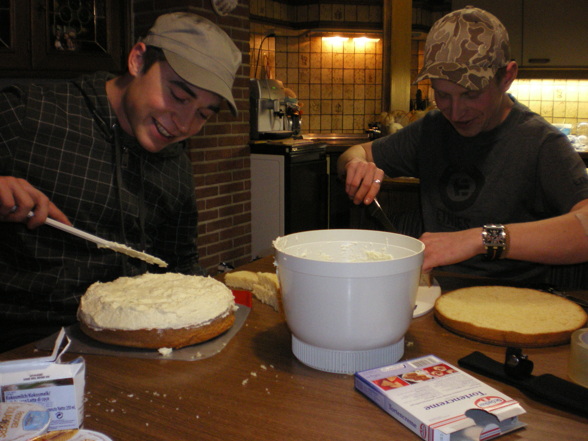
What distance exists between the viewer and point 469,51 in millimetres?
1503

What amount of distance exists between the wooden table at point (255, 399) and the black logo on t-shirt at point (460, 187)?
83cm

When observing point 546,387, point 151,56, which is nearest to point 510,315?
point 546,387

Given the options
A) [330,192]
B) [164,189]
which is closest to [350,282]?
[164,189]

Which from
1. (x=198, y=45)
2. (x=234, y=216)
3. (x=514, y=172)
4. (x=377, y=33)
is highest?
(x=377, y=33)

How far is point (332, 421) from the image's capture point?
0.70m

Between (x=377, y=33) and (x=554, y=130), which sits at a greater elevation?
(x=377, y=33)

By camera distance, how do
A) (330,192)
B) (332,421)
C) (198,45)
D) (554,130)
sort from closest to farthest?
1. (332,421)
2. (198,45)
3. (554,130)
4. (330,192)

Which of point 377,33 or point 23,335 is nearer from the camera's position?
point 23,335

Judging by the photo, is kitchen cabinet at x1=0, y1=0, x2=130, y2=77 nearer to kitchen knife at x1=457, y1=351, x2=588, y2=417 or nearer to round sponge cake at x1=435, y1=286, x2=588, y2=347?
round sponge cake at x1=435, y1=286, x2=588, y2=347

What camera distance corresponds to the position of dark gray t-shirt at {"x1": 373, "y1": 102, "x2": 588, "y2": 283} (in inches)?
61.8

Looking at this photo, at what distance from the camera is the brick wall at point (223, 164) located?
11.1 ft

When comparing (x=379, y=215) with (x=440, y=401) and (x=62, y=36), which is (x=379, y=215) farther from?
(x=62, y=36)

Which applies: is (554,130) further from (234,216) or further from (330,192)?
(330,192)

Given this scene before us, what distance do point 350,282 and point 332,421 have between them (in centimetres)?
19
